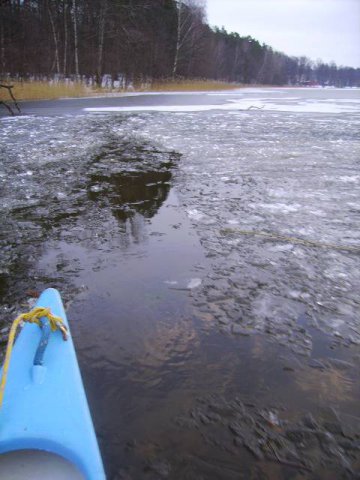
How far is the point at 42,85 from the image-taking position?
2048 cm

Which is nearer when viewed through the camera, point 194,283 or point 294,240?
point 194,283

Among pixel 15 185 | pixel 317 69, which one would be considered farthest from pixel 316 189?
pixel 317 69

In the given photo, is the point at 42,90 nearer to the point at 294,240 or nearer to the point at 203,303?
the point at 294,240

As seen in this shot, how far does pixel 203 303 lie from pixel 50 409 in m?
1.44

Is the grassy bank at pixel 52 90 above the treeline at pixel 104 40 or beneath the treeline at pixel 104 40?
beneath

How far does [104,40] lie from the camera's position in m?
31.8

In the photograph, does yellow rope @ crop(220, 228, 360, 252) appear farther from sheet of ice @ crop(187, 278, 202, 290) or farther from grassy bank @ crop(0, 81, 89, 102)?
grassy bank @ crop(0, 81, 89, 102)

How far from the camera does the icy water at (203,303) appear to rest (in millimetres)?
Answer: 1780

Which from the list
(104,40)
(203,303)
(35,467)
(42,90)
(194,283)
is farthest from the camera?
(104,40)

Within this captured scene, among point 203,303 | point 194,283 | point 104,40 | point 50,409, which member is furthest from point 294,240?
point 104,40

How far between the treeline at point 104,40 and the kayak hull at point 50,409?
21.0 metres

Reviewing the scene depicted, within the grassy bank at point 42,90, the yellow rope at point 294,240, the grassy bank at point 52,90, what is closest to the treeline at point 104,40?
the grassy bank at point 52,90

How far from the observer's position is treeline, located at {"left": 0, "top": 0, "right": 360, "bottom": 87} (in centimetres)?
2594

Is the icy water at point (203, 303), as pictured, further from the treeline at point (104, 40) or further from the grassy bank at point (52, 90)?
the treeline at point (104, 40)
